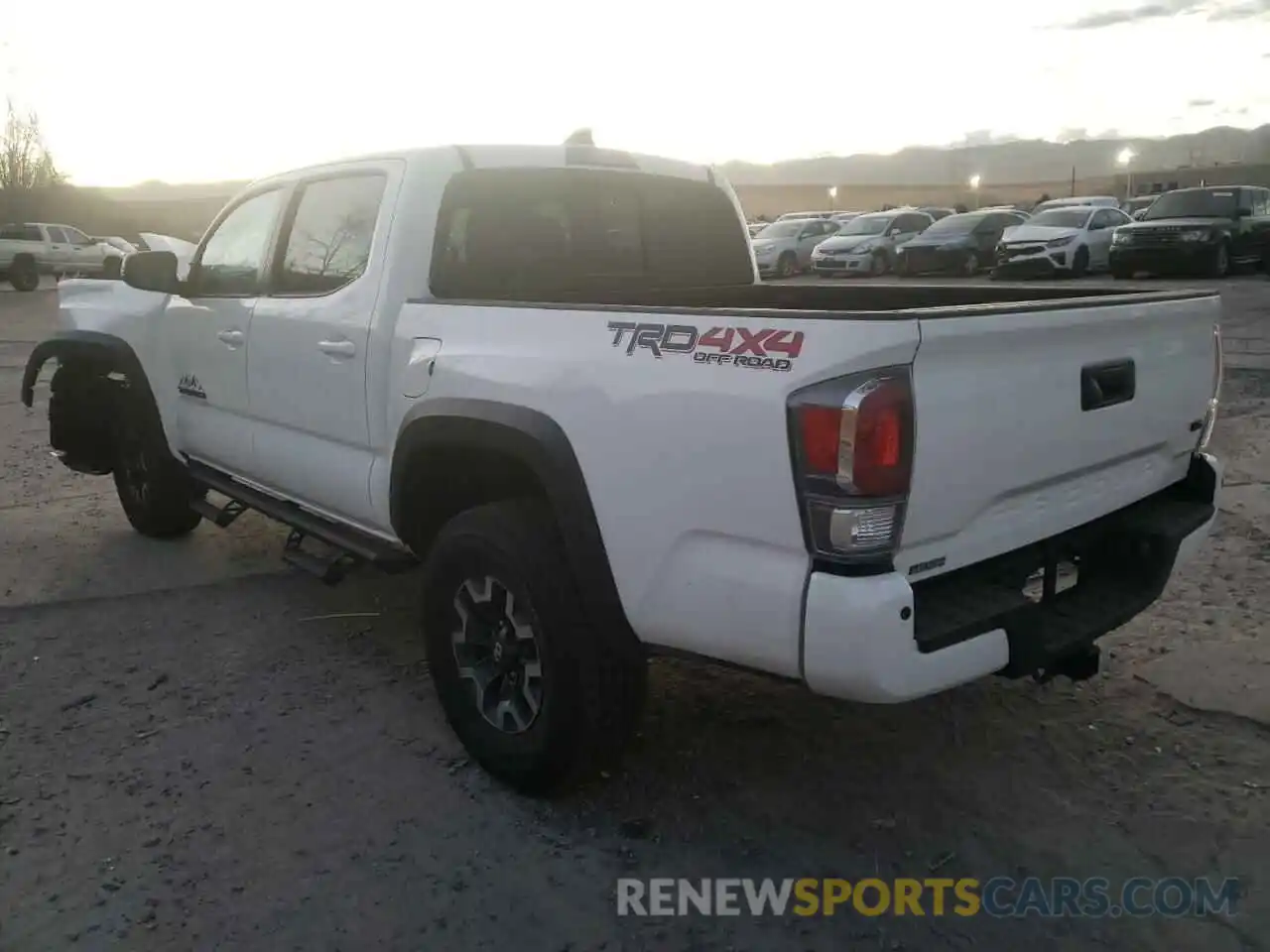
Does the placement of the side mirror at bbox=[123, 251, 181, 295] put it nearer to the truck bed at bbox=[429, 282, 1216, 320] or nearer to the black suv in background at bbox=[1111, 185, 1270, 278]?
the truck bed at bbox=[429, 282, 1216, 320]

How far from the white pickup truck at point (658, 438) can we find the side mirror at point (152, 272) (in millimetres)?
23

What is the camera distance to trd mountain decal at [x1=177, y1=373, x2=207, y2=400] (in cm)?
501

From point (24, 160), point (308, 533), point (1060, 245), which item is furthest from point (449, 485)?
point (24, 160)

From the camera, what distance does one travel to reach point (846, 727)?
3.70m

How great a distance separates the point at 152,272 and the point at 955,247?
21531 mm

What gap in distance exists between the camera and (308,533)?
4246 millimetres

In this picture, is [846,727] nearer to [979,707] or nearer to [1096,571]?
[979,707]

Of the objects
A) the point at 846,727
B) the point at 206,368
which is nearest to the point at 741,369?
the point at 846,727

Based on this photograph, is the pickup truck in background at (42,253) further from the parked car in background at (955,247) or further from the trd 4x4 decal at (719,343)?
the trd 4x4 decal at (719,343)

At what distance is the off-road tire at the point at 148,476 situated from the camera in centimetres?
557

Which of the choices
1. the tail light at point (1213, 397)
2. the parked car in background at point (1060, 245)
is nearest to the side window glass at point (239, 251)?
the tail light at point (1213, 397)

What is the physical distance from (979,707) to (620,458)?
74.8 inches

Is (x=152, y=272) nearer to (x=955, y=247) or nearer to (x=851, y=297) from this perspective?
(x=851, y=297)

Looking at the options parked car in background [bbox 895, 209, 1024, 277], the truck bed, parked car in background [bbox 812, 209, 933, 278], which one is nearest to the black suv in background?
parked car in background [bbox 895, 209, 1024, 277]
